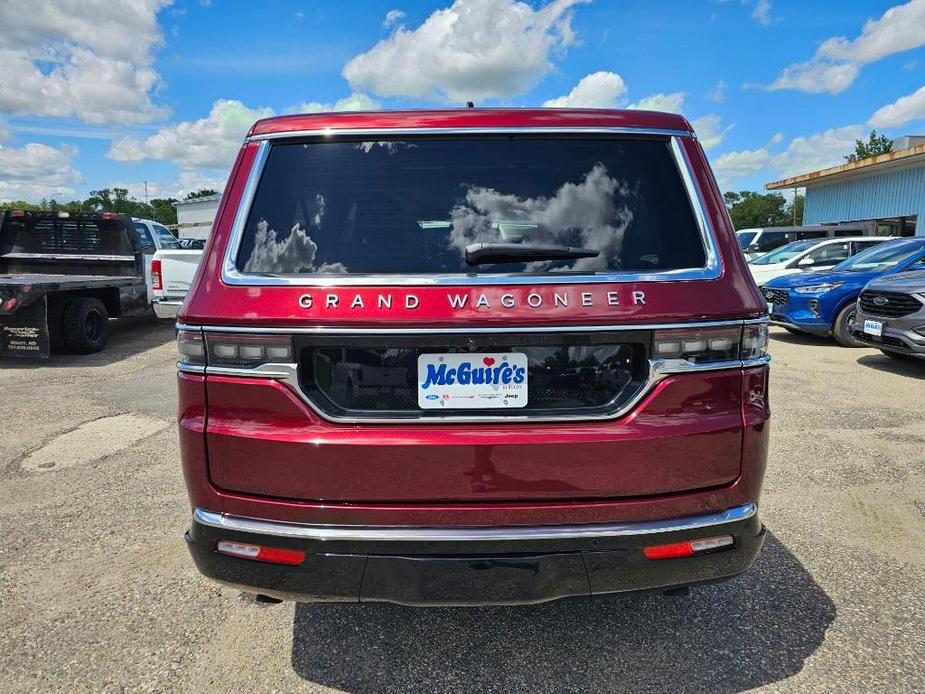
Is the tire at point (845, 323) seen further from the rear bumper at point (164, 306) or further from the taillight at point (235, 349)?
the rear bumper at point (164, 306)

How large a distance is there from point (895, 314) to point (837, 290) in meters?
2.11

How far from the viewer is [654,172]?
6.81 feet

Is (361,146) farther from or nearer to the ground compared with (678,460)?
farther from the ground

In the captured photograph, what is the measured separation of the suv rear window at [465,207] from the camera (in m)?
1.95

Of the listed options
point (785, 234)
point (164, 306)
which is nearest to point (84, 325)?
point (164, 306)

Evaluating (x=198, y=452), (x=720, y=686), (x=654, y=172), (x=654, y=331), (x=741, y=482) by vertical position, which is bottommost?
(x=720, y=686)

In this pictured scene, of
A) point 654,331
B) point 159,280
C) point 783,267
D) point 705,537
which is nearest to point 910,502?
point 705,537

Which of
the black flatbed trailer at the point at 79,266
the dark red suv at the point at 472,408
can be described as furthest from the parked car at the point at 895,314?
the black flatbed trailer at the point at 79,266

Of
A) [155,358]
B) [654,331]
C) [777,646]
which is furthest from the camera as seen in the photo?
[155,358]

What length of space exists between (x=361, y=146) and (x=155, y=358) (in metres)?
7.72

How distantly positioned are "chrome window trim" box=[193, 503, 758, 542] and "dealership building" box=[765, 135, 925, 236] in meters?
20.7

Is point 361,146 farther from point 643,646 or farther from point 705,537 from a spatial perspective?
point 643,646

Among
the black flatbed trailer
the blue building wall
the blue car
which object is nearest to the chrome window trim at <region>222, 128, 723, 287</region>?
the black flatbed trailer

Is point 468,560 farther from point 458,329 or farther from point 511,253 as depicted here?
point 511,253
